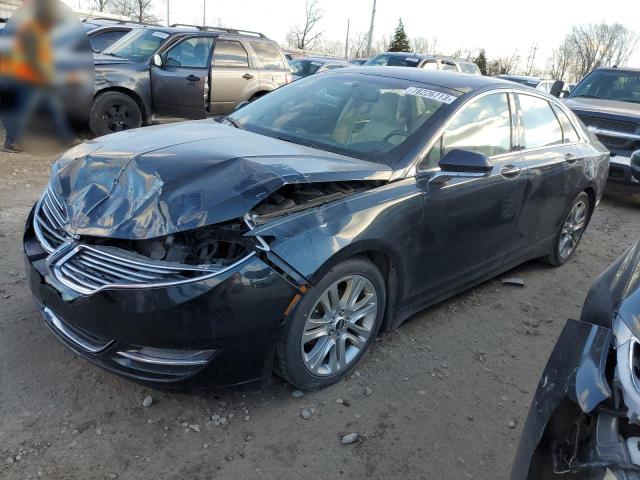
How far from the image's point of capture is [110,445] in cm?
246

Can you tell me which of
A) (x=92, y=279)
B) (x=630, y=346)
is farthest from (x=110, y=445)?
(x=630, y=346)

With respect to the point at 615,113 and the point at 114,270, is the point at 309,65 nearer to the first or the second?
the point at 615,113

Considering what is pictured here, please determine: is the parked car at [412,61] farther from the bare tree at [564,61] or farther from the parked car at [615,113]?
the bare tree at [564,61]

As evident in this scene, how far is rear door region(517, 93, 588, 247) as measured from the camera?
4.11 metres

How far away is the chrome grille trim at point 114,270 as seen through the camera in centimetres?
236

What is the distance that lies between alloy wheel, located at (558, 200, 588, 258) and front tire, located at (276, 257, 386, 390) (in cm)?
273

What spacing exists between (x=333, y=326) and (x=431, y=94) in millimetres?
1719

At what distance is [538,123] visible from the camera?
431cm

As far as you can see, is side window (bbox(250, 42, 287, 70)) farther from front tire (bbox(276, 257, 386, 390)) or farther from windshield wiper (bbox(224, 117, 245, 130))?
→ front tire (bbox(276, 257, 386, 390))

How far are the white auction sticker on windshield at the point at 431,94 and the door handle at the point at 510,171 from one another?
63 centimetres

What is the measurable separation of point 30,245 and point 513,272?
395cm

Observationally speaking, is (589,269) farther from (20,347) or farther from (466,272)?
(20,347)

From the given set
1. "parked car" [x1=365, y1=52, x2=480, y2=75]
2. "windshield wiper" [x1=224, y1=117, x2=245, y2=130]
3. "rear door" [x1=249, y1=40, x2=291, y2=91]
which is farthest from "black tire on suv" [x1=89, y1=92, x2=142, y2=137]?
"parked car" [x1=365, y1=52, x2=480, y2=75]

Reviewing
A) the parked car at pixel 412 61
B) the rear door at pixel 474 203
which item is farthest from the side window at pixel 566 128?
the parked car at pixel 412 61
